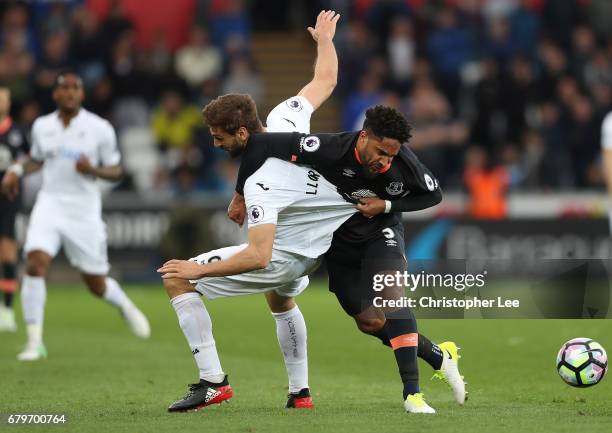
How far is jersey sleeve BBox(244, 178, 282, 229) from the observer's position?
25.6 feet

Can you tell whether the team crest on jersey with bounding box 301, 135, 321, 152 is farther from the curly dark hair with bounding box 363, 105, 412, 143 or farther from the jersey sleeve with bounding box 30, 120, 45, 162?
the jersey sleeve with bounding box 30, 120, 45, 162

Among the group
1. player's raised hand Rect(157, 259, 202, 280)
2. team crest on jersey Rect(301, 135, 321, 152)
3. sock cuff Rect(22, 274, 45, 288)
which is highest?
team crest on jersey Rect(301, 135, 321, 152)

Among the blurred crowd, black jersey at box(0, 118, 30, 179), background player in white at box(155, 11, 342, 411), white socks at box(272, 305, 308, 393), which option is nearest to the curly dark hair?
background player in white at box(155, 11, 342, 411)

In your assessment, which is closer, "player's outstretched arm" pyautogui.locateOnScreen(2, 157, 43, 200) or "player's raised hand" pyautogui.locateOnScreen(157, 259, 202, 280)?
"player's raised hand" pyautogui.locateOnScreen(157, 259, 202, 280)

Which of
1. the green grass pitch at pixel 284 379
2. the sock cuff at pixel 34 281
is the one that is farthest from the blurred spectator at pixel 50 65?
the sock cuff at pixel 34 281

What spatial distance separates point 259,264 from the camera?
7.75m

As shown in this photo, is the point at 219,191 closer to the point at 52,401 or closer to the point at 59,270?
the point at 59,270

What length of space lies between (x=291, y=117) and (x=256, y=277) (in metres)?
1.14

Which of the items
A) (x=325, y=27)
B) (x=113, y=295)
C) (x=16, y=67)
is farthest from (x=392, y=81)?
(x=325, y=27)

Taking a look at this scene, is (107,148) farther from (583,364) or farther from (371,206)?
(583,364)

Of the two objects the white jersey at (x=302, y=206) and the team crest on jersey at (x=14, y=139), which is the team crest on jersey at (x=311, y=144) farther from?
the team crest on jersey at (x=14, y=139)

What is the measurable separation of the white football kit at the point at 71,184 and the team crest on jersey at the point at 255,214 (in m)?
4.83

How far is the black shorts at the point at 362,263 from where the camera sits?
8.16 metres

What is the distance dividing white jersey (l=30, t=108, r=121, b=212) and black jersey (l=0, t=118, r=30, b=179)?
1477 mm
